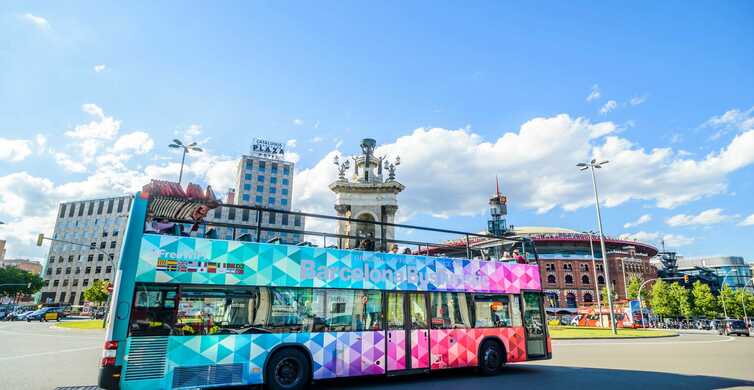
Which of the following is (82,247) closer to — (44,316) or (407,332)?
(44,316)

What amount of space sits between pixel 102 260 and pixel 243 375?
302ft

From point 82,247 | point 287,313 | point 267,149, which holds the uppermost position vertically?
point 267,149

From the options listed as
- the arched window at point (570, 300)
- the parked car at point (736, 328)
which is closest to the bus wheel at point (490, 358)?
the parked car at point (736, 328)

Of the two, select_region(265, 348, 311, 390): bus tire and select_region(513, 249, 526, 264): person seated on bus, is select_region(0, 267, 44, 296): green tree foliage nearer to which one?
select_region(265, 348, 311, 390): bus tire

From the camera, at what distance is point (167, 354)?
24.8 feet

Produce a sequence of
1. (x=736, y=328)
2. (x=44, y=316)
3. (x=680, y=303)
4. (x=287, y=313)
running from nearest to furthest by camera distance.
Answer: (x=287, y=313)
(x=736, y=328)
(x=44, y=316)
(x=680, y=303)

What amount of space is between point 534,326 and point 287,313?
7514mm

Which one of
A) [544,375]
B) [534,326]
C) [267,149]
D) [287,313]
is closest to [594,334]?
[534,326]

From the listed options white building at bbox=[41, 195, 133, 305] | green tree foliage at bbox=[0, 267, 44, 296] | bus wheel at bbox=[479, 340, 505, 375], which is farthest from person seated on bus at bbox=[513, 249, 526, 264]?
white building at bbox=[41, 195, 133, 305]

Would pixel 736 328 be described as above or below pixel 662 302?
below

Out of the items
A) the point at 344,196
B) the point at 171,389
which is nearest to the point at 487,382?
the point at 171,389

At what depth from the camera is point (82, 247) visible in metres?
84.3

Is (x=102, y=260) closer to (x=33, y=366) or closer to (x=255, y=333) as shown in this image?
(x=33, y=366)

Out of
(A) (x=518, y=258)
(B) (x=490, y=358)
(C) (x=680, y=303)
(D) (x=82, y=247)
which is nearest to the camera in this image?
(B) (x=490, y=358)
